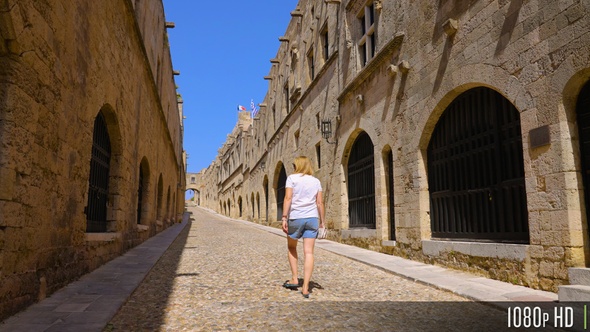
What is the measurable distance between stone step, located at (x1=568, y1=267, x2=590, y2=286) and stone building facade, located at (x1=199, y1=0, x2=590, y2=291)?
13cm

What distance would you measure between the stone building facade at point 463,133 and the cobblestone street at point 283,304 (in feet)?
4.31

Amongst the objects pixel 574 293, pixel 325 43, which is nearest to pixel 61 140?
pixel 574 293

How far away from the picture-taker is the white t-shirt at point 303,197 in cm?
450

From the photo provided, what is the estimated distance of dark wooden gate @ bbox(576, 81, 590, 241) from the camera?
428 centimetres

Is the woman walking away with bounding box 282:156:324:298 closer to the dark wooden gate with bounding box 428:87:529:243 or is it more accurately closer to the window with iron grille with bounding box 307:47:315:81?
the dark wooden gate with bounding box 428:87:529:243

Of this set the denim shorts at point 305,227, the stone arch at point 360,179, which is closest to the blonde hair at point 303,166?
the denim shorts at point 305,227

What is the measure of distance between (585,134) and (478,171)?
1787 millimetres

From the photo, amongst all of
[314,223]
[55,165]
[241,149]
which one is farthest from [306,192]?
[241,149]

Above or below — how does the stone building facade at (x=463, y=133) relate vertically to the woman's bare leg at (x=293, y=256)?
above

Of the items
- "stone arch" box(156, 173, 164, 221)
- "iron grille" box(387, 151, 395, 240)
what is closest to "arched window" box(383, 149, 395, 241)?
"iron grille" box(387, 151, 395, 240)

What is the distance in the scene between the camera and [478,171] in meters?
6.02

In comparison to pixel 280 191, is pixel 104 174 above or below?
below

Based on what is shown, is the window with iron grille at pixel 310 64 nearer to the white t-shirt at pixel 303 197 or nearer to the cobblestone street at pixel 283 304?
the cobblestone street at pixel 283 304

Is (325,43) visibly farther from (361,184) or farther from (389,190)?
(389,190)
